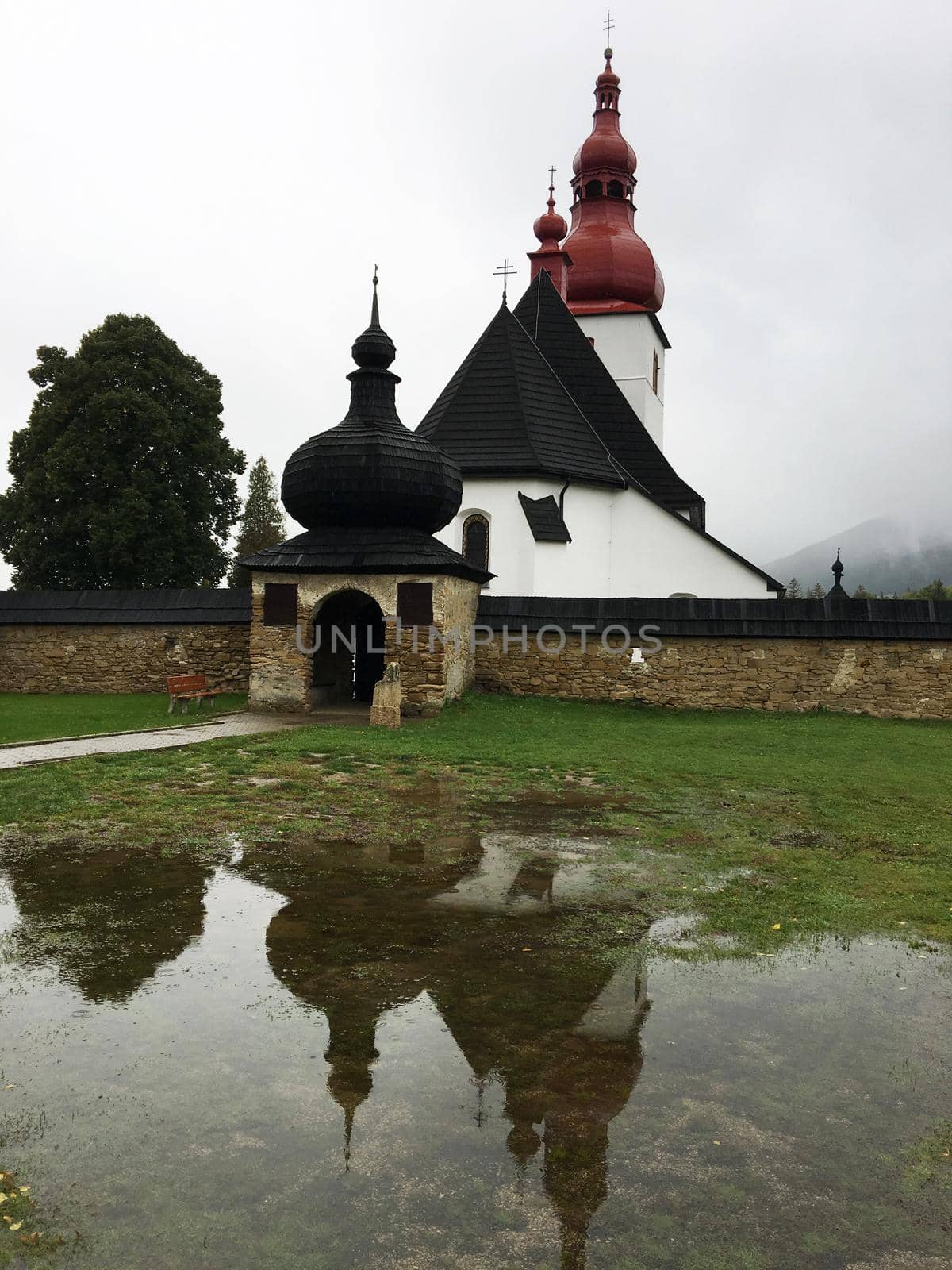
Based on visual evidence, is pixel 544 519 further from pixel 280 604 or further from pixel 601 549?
pixel 280 604

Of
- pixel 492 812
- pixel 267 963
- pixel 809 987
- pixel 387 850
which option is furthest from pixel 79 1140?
pixel 492 812

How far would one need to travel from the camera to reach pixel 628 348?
35719mm

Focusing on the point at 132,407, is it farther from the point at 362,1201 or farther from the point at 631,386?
the point at 362,1201

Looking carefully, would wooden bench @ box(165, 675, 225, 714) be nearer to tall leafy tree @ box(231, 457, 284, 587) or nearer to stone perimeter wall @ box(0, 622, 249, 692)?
stone perimeter wall @ box(0, 622, 249, 692)

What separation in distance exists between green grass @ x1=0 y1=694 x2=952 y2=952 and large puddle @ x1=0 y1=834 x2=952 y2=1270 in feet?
3.00

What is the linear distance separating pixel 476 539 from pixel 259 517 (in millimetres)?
32836

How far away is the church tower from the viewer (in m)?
35.7

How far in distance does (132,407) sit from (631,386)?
17773 millimetres

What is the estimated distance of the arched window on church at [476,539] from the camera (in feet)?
73.7

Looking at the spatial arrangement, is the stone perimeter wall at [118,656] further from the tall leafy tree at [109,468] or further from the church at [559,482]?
the tall leafy tree at [109,468]

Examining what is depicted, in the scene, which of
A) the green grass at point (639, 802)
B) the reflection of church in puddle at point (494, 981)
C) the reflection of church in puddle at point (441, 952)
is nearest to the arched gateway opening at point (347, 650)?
the green grass at point (639, 802)

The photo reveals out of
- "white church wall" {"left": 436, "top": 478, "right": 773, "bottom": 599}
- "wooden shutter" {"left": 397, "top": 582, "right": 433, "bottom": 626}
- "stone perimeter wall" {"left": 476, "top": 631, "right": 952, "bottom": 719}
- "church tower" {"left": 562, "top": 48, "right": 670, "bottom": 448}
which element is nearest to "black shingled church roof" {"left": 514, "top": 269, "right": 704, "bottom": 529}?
"white church wall" {"left": 436, "top": 478, "right": 773, "bottom": 599}

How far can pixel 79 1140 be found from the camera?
323cm

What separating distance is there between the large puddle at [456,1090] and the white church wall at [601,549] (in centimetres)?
1653
